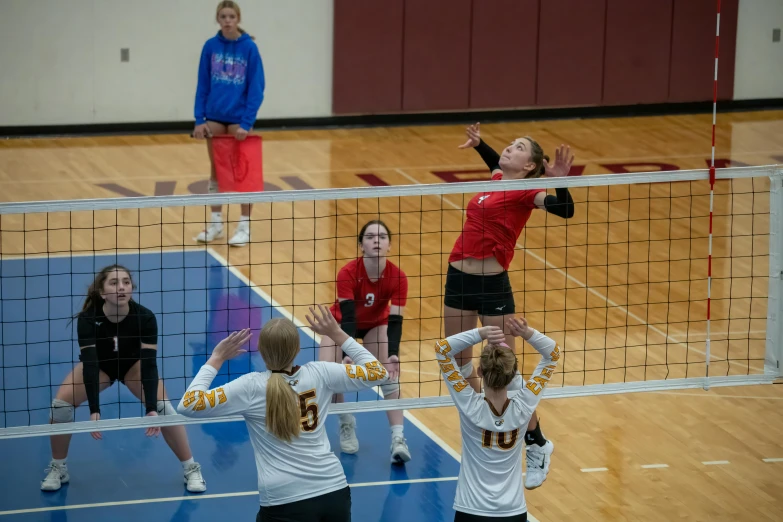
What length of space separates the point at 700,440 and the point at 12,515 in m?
4.23

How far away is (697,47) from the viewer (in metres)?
17.4

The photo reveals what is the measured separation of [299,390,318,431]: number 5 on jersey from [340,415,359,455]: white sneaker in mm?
2435

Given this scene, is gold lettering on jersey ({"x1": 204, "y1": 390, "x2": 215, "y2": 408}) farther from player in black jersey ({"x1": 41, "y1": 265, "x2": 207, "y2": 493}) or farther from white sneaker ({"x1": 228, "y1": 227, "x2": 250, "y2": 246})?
white sneaker ({"x1": 228, "y1": 227, "x2": 250, "y2": 246})

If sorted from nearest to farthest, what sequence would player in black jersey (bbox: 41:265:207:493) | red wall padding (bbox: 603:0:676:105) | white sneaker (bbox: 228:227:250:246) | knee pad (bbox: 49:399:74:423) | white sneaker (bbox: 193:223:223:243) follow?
player in black jersey (bbox: 41:265:207:493) < knee pad (bbox: 49:399:74:423) < white sneaker (bbox: 228:227:250:246) < white sneaker (bbox: 193:223:223:243) < red wall padding (bbox: 603:0:676:105)

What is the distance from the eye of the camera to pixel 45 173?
43.7 ft

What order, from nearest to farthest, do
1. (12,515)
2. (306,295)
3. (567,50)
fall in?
1. (12,515)
2. (306,295)
3. (567,50)

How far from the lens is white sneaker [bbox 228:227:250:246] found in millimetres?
11266

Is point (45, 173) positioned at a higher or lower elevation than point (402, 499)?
higher

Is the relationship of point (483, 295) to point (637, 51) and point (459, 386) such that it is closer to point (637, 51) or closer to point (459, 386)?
point (459, 386)

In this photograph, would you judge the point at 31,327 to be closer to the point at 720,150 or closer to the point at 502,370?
the point at 502,370

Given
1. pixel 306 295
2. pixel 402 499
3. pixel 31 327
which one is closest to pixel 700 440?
pixel 402 499

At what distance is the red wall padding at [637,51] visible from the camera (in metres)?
17.0

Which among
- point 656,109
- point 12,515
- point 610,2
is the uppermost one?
point 610,2

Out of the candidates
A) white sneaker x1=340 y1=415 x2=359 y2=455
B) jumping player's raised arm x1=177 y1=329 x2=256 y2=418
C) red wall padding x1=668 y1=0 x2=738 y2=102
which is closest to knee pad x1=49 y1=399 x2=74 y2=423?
white sneaker x1=340 y1=415 x2=359 y2=455
